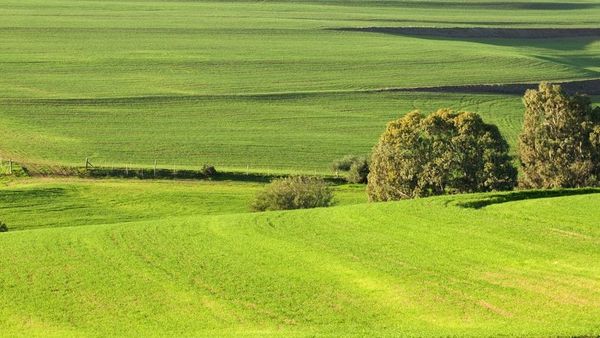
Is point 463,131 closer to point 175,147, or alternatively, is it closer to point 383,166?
point 383,166

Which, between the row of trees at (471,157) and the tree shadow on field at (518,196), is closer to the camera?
the tree shadow on field at (518,196)

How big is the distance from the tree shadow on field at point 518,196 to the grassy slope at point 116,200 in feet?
50.0

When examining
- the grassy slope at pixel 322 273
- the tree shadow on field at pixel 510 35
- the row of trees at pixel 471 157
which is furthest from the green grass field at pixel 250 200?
the row of trees at pixel 471 157

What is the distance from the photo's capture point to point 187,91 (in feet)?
315

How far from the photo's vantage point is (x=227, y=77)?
103125mm

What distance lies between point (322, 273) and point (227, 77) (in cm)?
7247

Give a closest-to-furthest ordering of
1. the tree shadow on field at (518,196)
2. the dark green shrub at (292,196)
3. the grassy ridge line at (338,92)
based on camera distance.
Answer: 1. the tree shadow on field at (518,196)
2. the dark green shrub at (292,196)
3. the grassy ridge line at (338,92)

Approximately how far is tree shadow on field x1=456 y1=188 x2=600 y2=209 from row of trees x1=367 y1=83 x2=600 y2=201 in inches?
353

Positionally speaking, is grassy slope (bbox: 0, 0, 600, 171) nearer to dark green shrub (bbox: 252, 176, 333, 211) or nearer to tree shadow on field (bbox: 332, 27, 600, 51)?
tree shadow on field (bbox: 332, 27, 600, 51)

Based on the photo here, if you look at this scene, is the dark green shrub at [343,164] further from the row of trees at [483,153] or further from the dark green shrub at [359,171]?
the row of trees at [483,153]

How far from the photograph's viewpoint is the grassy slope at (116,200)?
54.6 metres

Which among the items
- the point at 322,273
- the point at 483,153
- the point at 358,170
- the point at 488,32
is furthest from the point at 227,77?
the point at 322,273

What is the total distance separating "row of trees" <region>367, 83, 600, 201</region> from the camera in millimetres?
54719

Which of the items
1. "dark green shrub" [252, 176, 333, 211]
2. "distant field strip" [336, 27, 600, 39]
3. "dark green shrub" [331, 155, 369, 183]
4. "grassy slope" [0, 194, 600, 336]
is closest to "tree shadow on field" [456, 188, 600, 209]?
"grassy slope" [0, 194, 600, 336]
